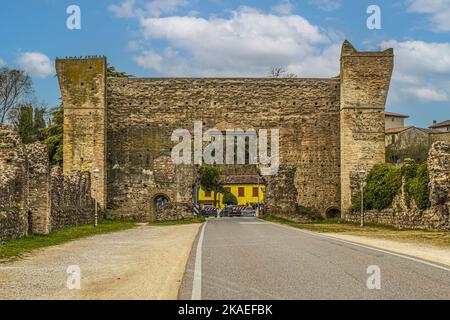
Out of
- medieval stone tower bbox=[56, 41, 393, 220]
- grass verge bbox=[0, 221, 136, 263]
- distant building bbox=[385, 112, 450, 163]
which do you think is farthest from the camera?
distant building bbox=[385, 112, 450, 163]

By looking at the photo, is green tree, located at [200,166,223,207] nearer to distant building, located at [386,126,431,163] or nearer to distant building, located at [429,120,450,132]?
distant building, located at [386,126,431,163]

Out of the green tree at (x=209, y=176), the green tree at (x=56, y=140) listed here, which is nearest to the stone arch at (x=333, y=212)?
the green tree at (x=209, y=176)

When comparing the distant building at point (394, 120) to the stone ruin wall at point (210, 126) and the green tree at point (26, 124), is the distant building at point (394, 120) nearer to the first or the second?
the green tree at point (26, 124)

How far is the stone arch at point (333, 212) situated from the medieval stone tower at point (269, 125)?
0.13m

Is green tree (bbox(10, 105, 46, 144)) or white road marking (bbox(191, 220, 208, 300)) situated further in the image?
green tree (bbox(10, 105, 46, 144))

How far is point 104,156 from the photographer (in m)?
45.8

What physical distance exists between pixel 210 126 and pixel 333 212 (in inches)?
407

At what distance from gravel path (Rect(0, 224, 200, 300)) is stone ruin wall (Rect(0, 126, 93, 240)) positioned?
392cm

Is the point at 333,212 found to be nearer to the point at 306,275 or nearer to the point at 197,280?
the point at 306,275

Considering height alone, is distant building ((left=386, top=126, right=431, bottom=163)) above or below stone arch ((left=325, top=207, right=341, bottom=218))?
above

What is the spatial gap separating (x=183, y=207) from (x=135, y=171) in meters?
4.19

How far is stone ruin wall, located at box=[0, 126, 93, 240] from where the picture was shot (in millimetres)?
23172

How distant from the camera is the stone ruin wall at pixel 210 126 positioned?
4675cm

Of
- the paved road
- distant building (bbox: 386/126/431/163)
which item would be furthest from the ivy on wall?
distant building (bbox: 386/126/431/163)
